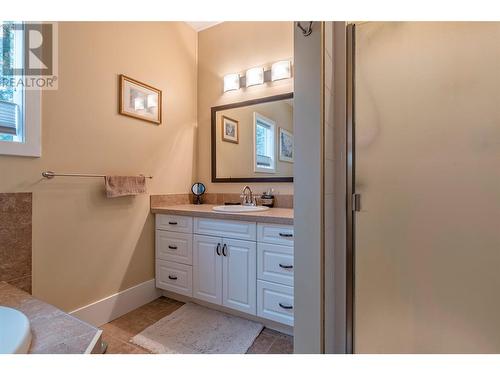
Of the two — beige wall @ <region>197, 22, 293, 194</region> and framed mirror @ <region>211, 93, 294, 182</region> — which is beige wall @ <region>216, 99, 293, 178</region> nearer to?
framed mirror @ <region>211, 93, 294, 182</region>

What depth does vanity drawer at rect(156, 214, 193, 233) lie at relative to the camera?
1991 millimetres

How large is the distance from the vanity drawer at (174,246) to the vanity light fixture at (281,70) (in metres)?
1.62

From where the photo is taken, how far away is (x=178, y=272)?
2055 mm

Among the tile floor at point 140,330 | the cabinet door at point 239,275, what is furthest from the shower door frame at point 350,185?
the cabinet door at point 239,275

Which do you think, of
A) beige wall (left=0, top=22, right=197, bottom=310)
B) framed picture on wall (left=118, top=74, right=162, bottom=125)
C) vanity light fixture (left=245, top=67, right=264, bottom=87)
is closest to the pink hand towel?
beige wall (left=0, top=22, right=197, bottom=310)

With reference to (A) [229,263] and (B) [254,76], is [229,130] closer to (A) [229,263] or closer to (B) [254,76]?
(B) [254,76]

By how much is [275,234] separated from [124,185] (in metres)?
1.24

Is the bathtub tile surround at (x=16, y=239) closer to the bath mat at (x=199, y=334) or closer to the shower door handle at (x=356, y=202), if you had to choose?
the bath mat at (x=199, y=334)

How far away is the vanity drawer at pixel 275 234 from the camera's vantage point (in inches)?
62.5

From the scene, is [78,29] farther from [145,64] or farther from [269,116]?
[269,116]

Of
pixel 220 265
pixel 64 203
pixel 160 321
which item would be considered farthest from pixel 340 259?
pixel 64 203

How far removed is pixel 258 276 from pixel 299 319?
72 cm

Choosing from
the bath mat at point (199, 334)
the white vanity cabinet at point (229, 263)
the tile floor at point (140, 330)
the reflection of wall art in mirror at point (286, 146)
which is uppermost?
the reflection of wall art in mirror at point (286, 146)

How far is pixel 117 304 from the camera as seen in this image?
1.90m
